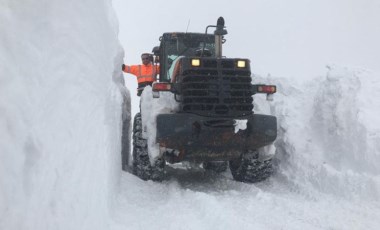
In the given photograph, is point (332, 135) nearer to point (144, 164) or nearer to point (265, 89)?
point (265, 89)

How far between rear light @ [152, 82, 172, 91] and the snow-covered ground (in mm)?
845

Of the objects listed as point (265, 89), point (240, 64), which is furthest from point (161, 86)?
point (265, 89)

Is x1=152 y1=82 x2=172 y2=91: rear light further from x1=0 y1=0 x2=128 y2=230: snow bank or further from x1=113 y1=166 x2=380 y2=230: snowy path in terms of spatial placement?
x1=0 y1=0 x2=128 y2=230: snow bank

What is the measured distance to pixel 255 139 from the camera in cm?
596

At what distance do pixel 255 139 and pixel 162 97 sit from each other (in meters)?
1.49

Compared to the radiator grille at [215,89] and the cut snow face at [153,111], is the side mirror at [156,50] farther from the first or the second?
the radiator grille at [215,89]

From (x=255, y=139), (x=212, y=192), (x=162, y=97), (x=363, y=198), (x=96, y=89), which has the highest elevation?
(x=96, y=89)

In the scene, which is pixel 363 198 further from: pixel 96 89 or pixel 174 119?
pixel 96 89

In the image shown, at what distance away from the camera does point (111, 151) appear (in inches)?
185

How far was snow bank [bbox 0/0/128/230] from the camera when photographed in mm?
1849

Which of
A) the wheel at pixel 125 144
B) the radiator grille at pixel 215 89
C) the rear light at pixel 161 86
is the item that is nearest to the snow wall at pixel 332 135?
the radiator grille at pixel 215 89

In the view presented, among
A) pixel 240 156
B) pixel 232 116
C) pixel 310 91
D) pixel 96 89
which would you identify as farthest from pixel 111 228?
pixel 310 91

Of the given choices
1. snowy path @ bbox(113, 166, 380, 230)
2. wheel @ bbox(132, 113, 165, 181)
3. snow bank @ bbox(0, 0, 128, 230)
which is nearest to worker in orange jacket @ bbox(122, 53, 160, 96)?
wheel @ bbox(132, 113, 165, 181)

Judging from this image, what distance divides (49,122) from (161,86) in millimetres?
3476
